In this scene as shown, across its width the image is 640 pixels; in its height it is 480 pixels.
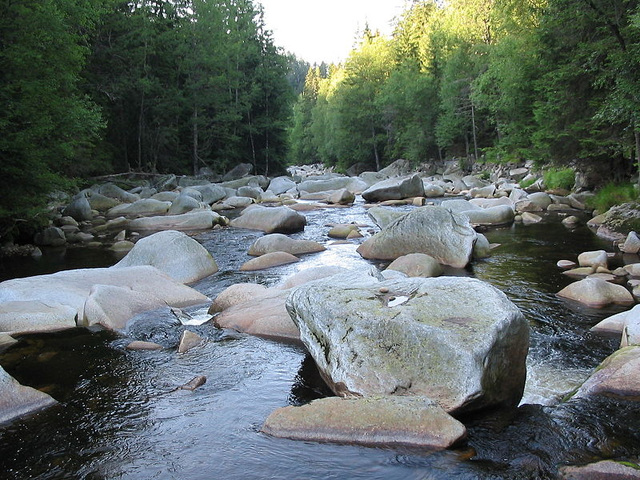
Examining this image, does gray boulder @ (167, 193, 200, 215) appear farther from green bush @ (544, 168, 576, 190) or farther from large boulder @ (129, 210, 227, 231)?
green bush @ (544, 168, 576, 190)

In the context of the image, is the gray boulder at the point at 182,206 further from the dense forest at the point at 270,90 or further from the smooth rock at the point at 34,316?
the smooth rock at the point at 34,316

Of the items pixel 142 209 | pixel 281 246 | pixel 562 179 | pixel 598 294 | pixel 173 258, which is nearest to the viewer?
pixel 598 294

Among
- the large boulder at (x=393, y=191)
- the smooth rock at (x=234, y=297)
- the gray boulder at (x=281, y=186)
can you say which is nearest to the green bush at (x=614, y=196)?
the large boulder at (x=393, y=191)

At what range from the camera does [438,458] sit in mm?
3941

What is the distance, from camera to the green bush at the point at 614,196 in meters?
15.3

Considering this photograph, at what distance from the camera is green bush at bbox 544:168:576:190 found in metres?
22.1

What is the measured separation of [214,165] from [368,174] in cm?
1189

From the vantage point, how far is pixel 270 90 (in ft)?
141

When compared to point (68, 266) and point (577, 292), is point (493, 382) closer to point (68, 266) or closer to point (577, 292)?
point (577, 292)

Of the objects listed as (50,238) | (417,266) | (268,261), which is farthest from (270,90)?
(417,266)

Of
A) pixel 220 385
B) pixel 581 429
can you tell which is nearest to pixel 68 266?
pixel 220 385

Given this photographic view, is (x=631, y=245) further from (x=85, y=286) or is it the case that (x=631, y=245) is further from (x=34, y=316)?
(x=34, y=316)

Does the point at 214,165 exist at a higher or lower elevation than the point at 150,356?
higher

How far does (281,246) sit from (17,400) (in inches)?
322
